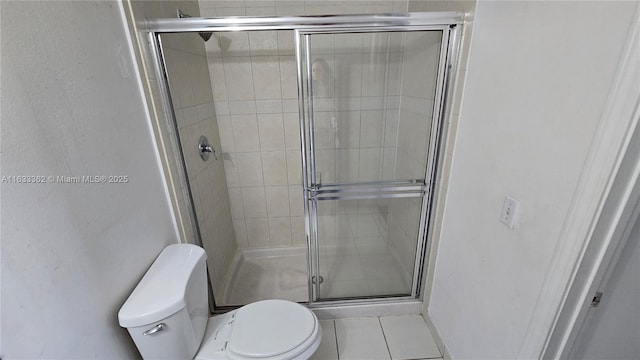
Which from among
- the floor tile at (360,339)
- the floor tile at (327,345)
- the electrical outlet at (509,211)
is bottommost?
the floor tile at (360,339)

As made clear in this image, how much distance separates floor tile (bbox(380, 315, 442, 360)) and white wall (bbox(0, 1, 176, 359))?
130cm

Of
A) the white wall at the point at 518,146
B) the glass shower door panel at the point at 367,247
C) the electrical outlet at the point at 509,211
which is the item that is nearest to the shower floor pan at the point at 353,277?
the glass shower door panel at the point at 367,247

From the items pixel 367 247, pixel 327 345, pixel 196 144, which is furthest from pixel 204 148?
pixel 327 345

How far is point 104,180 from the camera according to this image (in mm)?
849

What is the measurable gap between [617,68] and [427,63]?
788mm

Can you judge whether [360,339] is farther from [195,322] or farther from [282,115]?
[282,115]

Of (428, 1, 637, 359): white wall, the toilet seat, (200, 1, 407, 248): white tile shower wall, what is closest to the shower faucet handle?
(200, 1, 407, 248): white tile shower wall

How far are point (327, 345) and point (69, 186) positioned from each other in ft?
4.73

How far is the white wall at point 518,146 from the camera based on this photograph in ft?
2.05

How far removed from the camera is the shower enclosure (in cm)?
120

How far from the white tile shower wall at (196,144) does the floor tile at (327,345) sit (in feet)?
2.55

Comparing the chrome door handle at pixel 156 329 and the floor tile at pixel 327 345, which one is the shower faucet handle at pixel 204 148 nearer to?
the chrome door handle at pixel 156 329

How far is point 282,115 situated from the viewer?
6.58 feet

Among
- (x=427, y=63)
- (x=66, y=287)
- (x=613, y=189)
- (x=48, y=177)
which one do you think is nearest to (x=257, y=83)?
(x=427, y=63)
